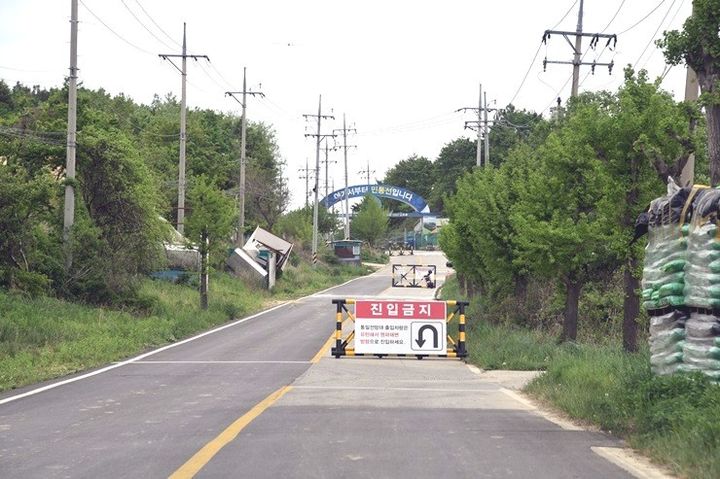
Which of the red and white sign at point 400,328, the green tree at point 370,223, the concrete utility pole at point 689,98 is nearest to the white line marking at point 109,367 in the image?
the red and white sign at point 400,328

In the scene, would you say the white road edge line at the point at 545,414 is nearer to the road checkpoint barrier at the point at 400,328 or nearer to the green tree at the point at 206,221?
the road checkpoint barrier at the point at 400,328

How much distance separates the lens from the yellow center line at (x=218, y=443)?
24.7ft

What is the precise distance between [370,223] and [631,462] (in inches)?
3773

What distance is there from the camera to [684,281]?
9906 mm

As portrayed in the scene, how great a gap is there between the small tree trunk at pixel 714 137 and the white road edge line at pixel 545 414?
3350 mm

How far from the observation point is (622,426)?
9789mm

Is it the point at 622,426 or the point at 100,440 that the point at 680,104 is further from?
the point at 100,440

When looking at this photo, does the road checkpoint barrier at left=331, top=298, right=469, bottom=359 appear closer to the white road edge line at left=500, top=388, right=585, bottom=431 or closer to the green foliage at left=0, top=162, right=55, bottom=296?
the white road edge line at left=500, top=388, right=585, bottom=431

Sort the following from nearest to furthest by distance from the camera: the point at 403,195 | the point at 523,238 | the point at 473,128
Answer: the point at 523,238 < the point at 473,128 < the point at 403,195

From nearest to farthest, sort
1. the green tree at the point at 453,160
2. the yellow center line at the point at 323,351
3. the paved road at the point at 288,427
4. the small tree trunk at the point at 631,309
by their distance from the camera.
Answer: the paved road at the point at 288,427
the small tree trunk at the point at 631,309
the yellow center line at the point at 323,351
the green tree at the point at 453,160

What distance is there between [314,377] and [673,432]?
871 centimetres

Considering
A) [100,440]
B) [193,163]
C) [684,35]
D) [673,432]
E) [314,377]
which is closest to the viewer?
[673,432]

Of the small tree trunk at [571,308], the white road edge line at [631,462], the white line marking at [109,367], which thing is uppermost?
the small tree trunk at [571,308]

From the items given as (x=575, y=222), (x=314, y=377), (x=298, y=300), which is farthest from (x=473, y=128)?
(x=314, y=377)
